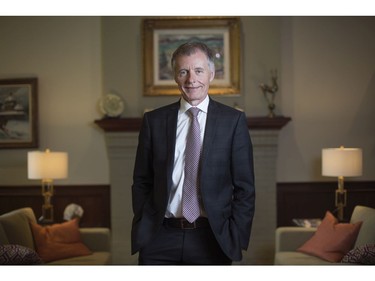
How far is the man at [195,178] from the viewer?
1.80 metres

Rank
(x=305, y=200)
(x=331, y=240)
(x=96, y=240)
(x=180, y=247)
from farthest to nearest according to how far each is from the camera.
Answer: (x=305, y=200)
(x=96, y=240)
(x=331, y=240)
(x=180, y=247)

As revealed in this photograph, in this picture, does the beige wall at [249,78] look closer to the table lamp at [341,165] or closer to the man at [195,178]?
the table lamp at [341,165]

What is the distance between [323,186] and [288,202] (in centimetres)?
31

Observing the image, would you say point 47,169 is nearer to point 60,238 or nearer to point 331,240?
point 60,238

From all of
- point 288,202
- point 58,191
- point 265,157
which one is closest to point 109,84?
point 58,191

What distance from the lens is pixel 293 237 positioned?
11.5ft

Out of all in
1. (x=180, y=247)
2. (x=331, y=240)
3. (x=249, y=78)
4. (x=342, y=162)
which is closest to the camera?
(x=180, y=247)

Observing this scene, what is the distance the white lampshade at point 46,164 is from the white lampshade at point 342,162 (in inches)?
70.5

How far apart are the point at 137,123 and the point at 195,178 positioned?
2272 millimetres

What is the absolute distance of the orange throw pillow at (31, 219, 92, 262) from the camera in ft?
10.2

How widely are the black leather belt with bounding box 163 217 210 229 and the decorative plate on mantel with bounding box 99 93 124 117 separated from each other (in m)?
2.32

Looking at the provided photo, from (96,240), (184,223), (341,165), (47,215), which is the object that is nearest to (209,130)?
(184,223)

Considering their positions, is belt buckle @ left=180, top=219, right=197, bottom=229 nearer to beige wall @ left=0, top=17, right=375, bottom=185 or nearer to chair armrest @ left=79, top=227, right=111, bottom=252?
chair armrest @ left=79, top=227, right=111, bottom=252
